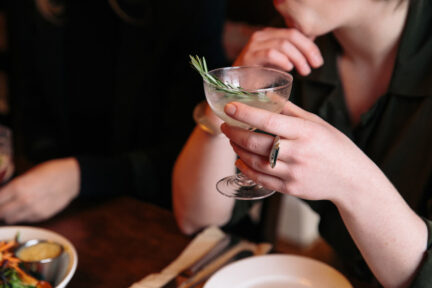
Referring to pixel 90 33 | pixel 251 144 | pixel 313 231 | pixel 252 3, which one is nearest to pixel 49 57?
pixel 90 33

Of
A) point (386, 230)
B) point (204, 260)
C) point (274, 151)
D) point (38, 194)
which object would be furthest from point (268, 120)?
point (38, 194)

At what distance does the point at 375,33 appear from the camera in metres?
1.17

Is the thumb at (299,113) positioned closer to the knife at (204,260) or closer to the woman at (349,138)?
the woman at (349,138)

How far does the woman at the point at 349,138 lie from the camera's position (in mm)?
766

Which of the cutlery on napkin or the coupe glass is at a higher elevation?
the coupe glass

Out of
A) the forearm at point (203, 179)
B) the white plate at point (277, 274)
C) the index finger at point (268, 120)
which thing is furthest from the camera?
the forearm at point (203, 179)

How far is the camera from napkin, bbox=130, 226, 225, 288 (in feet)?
3.19

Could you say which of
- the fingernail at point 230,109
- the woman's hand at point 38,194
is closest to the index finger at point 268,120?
the fingernail at point 230,109

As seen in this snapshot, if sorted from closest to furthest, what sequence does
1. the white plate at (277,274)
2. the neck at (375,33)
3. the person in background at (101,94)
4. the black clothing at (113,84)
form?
1. the white plate at (277,274)
2. the neck at (375,33)
3. the person in background at (101,94)
4. the black clothing at (113,84)

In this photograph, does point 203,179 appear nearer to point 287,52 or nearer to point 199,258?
point 199,258

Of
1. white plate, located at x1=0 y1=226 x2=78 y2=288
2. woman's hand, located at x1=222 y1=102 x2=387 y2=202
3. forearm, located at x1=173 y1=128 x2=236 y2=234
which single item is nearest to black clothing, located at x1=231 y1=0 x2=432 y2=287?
forearm, located at x1=173 y1=128 x2=236 y2=234

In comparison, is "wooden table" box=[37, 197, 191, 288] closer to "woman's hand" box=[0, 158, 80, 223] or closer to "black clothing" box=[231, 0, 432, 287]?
"woman's hand" box=[0, 158, 80, 223]

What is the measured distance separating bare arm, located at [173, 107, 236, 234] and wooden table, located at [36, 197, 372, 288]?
55 millimetres

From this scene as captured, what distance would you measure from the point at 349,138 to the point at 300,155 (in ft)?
1.34
